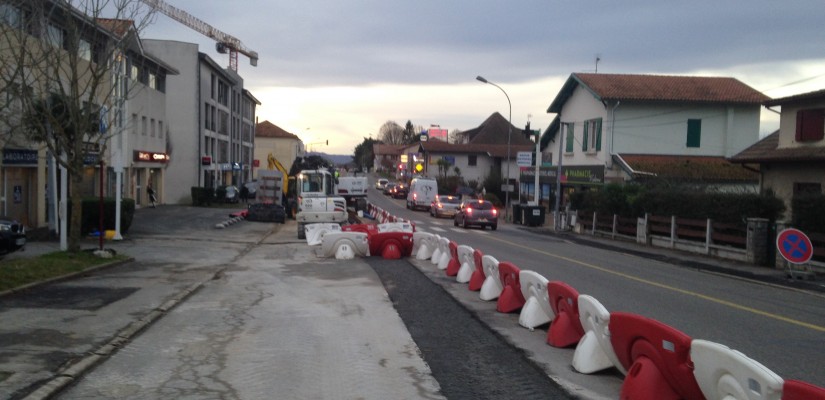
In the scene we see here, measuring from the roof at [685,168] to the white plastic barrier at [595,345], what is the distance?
3331cm

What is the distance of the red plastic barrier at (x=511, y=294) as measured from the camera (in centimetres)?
1117

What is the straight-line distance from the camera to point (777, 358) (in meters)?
8.52

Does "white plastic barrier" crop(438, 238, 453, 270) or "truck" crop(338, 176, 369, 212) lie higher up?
"truck" crop(338, 176, 369, 212)

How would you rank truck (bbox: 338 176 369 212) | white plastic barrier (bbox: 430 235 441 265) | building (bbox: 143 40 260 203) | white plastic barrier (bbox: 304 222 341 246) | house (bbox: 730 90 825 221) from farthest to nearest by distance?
1. building (bbox: 143 40 260 203)
2. truck (bbox: 338 176 369 212)
3. house (bbox: 730 90 825 221)
4. white plastic barrier (bbox: 304 222 341 246)
5. white plastic barrier (bbox: 430 235 441 265)

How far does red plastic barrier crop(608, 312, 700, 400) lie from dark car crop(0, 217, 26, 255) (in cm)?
1391

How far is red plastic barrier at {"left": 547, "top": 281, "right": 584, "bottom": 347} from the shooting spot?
8.50m

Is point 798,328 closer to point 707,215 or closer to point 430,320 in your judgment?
point 430,320

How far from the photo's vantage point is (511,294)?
11.3 meters

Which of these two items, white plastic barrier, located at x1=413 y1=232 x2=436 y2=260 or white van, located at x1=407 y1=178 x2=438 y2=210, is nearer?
white plastic barrier, located at x1=413 y1=232 x2=436 y2=260

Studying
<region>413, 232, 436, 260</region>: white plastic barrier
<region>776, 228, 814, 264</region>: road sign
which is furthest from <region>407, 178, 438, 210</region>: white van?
<region>776, 228, 814, 264</region>: road sign

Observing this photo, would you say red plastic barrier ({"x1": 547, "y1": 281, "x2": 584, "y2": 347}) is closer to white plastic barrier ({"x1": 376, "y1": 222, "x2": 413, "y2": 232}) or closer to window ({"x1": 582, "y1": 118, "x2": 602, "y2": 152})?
white plastic barrier ({"x1": 376, "y1": 222, "x2": 413, "y2": 232})

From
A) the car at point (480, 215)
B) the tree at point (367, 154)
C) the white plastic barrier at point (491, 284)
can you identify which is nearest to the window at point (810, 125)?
the car at point (480, 215)

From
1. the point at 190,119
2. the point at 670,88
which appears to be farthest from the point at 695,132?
the point at 190,119

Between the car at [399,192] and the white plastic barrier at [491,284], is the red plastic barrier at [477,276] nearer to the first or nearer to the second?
the white plastic barrier at [491,284]
